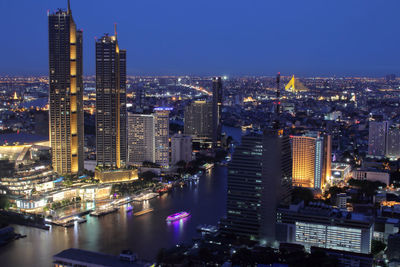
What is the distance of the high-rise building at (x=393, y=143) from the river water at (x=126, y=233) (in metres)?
7.74

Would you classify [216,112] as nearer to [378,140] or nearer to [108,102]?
[378,140]

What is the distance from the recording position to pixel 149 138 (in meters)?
15.8

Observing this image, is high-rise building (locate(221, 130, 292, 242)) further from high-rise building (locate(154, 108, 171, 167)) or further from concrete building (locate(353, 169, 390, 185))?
high-rise building (locate(154, 108, 171, 167))

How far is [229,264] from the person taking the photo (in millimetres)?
7387

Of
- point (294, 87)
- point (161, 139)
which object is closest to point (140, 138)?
point (161, 139)

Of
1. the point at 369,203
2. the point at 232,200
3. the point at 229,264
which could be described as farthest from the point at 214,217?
the point at 369,203

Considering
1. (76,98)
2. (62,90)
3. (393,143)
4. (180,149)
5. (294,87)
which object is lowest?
(180,149)

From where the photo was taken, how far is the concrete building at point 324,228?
8.20 m

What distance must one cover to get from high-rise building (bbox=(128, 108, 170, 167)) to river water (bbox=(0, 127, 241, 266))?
3.55m

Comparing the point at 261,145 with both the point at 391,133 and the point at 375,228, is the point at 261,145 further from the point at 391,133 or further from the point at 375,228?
the point at 391,133

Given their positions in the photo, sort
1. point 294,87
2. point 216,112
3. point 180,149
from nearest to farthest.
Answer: point 180,149, point 216,112, point 294,87

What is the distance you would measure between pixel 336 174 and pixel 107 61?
23.3 ft

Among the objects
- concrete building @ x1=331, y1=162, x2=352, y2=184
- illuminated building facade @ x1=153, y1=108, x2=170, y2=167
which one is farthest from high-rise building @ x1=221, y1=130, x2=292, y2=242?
illuminated building facade @ x1=153, y1=108, x2=170, y2=167

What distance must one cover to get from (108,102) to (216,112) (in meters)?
6.27
